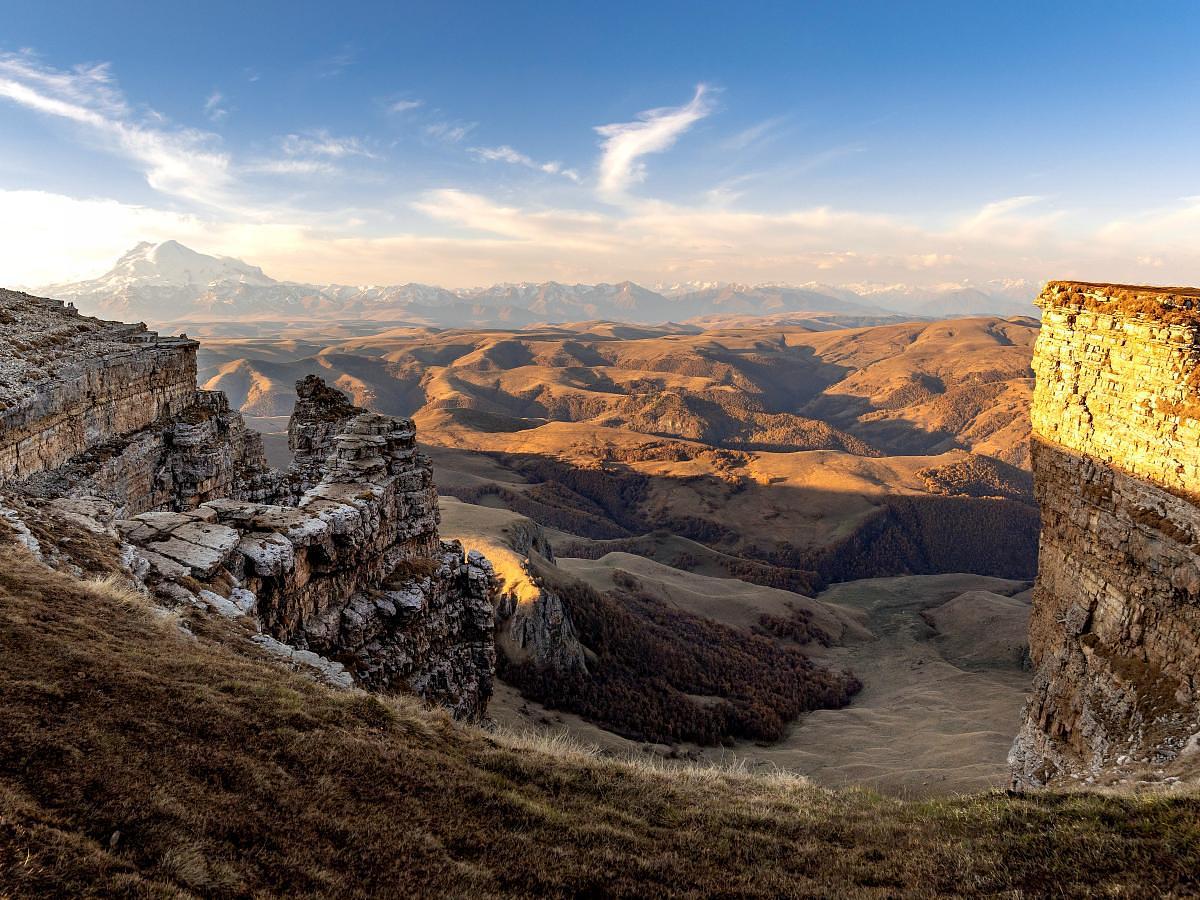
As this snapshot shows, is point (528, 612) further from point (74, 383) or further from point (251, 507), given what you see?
point (74, 383)

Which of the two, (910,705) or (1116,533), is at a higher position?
(1116,533)

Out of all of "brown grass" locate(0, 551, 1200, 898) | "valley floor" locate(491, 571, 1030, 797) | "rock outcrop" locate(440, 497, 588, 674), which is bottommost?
"valley floor" locate(491, 571, 1030, 797)

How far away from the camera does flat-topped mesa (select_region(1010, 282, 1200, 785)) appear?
48.5 feet

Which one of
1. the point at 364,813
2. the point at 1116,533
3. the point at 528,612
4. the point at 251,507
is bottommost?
the point at 528,612

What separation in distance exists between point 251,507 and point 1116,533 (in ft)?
77.9

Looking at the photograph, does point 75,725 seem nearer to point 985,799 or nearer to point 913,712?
point 985,799

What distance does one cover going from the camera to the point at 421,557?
2125 centimetres

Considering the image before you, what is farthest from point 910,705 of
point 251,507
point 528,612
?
point 251,507

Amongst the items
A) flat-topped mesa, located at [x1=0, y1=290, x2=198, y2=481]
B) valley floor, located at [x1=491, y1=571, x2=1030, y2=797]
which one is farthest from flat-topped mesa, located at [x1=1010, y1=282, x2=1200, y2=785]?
flat-topped mesa, located at [x1=0, y1=290, x2=198, y2=481]

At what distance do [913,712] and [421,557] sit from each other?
1589 inches

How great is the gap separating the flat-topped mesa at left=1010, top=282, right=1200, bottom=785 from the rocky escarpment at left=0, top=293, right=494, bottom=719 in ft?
55.9

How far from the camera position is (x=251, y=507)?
16625 mm

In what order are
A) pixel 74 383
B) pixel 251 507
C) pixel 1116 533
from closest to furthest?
pixel 251 507
pixel 1116 533
pixel 74 383

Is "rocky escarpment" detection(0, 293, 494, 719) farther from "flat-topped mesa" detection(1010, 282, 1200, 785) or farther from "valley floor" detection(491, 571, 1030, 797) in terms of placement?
"flat-topped mesa" detection(1010, 282, 1200, 785)
